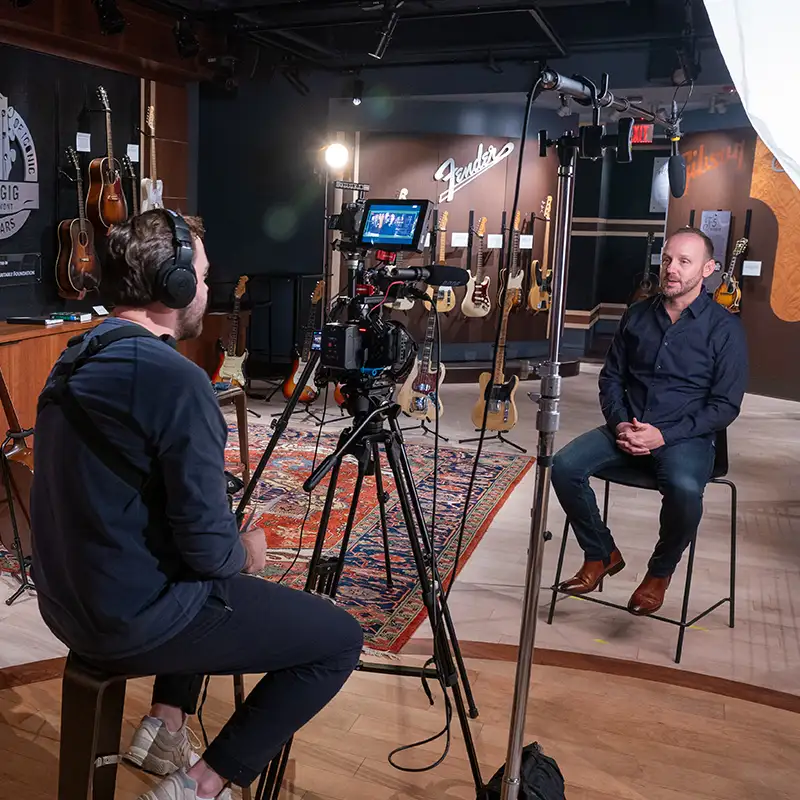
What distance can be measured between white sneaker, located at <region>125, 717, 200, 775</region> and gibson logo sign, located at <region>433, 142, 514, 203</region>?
6922 millimetres

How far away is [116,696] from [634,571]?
2.51 meters

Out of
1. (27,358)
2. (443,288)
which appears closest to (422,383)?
(443,288)

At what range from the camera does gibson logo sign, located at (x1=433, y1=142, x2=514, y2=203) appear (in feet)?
26.7

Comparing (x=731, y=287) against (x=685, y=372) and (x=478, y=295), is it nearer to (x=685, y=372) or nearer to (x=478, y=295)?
(x=478, y=295)

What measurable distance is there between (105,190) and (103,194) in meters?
0.03

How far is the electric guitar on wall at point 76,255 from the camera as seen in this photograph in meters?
5.66

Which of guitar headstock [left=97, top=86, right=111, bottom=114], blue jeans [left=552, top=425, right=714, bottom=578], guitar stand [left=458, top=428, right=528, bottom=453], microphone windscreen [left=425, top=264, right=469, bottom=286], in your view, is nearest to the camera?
microphone windscreen [left=425, top=264, right=469, bottom=286]

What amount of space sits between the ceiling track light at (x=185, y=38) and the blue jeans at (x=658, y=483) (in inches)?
182

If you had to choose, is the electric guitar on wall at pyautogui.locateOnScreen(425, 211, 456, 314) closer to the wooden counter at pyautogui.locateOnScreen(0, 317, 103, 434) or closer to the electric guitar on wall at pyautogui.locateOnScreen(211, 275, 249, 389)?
the electric guitar on wall at pyautogui.locateOnScreen(211, 275, 249, 389)

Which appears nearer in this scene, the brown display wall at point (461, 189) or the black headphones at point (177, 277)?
the black headphones at point (177, 277)

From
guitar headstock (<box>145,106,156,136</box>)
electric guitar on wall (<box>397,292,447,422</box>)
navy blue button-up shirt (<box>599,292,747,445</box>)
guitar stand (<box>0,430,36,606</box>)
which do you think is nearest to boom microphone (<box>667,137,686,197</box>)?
navy blue button-up shirt (<box>599,292,747,445</box>)

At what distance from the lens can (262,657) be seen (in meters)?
1.52

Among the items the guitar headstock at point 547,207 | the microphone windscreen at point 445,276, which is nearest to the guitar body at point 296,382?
the guitar headstock at point 547,207

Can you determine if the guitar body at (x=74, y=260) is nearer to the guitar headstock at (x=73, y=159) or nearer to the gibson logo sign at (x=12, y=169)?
the gibson logo sign at (x=12, y=169)
